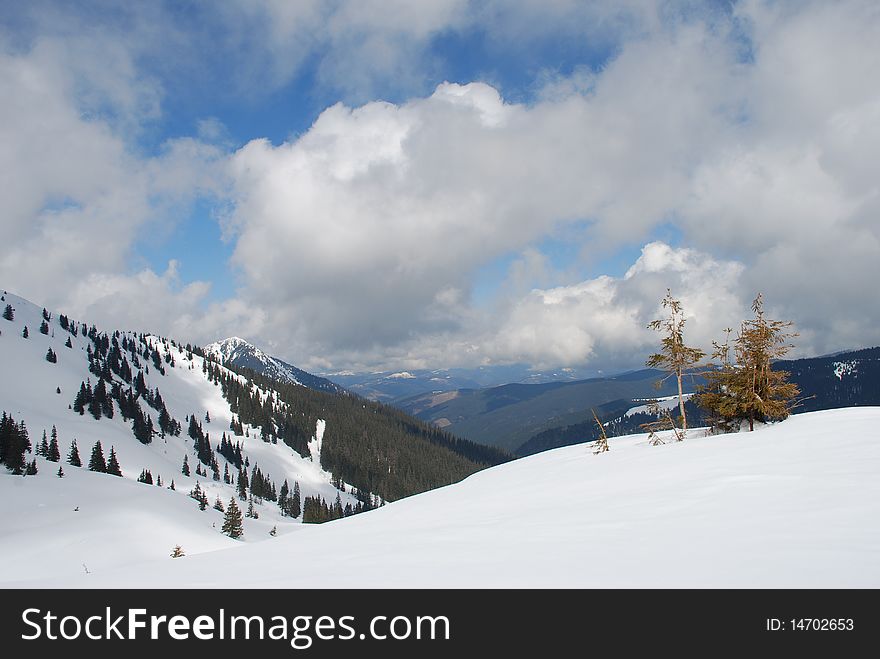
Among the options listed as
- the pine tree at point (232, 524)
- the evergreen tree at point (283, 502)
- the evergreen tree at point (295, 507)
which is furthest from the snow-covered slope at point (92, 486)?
the evergreen tree at point (295, 507)

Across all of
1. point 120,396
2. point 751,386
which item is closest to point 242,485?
point 120,396

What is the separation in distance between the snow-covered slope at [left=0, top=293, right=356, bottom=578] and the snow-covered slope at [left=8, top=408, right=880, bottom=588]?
1315 centimetres

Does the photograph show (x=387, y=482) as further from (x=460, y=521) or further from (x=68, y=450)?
(x=460, y=521)

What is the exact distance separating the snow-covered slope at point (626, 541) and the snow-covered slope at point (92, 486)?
43.1 feet

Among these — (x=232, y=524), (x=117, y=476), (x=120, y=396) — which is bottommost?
(x=232, y=524)

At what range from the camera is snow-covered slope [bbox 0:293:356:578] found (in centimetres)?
5006

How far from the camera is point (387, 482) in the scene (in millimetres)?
192875

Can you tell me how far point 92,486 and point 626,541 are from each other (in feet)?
314

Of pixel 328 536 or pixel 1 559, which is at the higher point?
pixel 328 536

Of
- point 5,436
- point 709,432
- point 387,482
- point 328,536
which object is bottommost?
point 387,482

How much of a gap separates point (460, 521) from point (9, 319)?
253144 mm

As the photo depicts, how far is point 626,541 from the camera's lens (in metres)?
5.91

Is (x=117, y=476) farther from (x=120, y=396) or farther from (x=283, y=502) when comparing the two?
(x=120, y=396)
